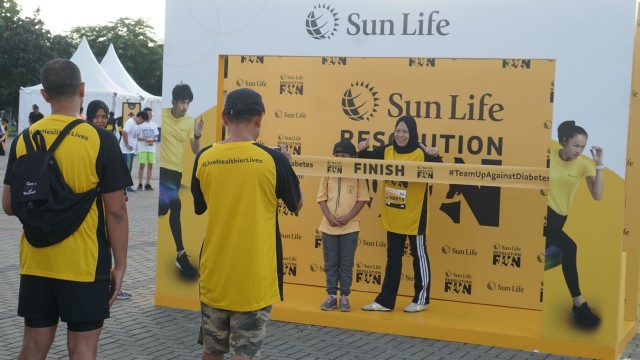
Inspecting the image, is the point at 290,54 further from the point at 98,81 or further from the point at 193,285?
the point at 98,81

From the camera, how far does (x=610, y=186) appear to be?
7.00 m

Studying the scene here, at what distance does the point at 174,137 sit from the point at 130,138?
430 inches

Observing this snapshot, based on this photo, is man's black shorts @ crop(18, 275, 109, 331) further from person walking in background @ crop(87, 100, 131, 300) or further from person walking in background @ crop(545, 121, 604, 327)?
person walking in background @ crop(545, 121, 604, 327)

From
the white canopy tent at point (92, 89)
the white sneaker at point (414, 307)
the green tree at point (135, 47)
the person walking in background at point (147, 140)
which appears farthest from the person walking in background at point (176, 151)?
the green tree at point (135, 47)

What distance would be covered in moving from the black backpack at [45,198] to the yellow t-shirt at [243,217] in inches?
25.7

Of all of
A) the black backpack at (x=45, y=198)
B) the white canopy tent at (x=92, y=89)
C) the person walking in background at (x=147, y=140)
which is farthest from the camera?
the white canopy tent at (x=92, y=89)

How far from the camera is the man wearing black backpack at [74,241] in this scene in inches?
173

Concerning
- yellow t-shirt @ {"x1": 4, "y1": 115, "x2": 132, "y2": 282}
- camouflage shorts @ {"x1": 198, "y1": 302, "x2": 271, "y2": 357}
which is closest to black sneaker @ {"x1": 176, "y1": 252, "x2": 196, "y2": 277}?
camouflage shorts @ {"x1": 198, "y1": 302, "x2": 271, "y2": 357}

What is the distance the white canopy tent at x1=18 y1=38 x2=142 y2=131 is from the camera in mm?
35812

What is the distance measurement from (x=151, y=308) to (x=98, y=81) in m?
29.4

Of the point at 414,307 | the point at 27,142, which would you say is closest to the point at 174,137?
the point at 414,307

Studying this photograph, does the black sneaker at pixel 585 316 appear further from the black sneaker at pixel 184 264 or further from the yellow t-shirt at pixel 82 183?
the yellow t-shirt at pixel 82 183

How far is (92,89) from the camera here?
3559 centimetres

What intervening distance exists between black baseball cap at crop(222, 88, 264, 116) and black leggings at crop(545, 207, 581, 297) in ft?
11.5
